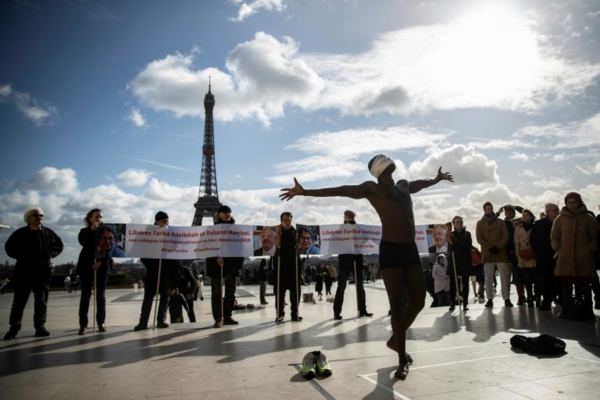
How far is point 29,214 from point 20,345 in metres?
2.01

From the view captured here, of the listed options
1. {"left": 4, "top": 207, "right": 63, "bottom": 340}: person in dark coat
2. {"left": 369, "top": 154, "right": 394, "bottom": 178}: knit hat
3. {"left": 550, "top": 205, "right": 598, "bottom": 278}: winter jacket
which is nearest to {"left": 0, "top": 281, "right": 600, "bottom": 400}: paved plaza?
{"left": 4, "top": 207, "right": 63, "bottom": 340}: person in dark coat

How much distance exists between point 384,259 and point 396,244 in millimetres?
179

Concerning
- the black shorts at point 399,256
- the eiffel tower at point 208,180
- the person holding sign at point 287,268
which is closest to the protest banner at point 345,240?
the person holding sign at point 287,268

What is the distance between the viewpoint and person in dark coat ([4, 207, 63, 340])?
21.3 ft

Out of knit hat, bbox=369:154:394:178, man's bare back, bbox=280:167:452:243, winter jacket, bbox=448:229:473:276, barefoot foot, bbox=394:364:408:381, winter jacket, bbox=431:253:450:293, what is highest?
knit hat, bbox=369:154:394:178

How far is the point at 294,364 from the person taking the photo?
4152 mm

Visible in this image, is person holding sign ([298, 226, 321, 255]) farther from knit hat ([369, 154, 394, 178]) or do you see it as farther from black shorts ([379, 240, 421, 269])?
black shorts ([379, 240, 421, 269])

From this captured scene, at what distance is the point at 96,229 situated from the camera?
7.09m

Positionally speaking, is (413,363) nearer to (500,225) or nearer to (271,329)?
(271,329)

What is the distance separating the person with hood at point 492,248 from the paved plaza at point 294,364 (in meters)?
2.34

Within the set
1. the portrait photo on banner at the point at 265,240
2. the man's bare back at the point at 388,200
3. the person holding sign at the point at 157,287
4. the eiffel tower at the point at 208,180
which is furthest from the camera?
the eiffel tower at the point at 208,180

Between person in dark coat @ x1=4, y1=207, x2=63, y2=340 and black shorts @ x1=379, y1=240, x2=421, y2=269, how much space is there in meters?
5.36

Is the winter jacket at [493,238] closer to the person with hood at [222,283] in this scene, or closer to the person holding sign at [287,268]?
the person holding sign at [287,268]

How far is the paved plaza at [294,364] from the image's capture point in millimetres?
3270
